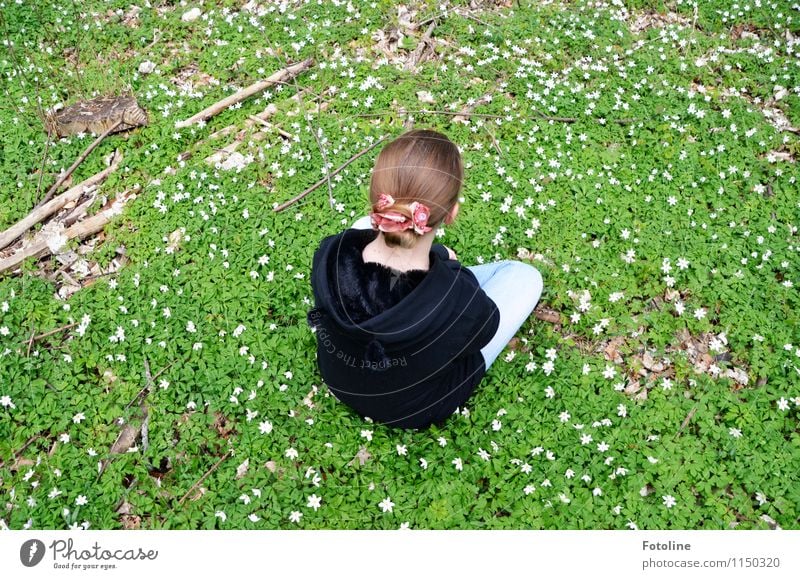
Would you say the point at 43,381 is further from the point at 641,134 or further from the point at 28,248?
the point at 641,134

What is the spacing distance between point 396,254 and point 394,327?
45 cm

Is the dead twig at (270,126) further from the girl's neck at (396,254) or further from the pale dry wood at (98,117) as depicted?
the girl's neck at (396,254)

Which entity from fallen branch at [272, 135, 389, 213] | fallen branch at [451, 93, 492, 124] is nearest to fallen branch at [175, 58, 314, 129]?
fallen branch at [272, 135, 389, 213]

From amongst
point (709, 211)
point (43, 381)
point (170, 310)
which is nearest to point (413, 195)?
point (170, 310)

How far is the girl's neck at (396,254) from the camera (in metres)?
3.33

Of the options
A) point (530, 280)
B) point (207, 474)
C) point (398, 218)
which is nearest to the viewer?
point (398, 218)

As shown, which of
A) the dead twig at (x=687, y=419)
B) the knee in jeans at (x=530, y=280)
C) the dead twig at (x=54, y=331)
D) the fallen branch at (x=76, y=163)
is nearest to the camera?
the dead twig at (x=687, y=419)

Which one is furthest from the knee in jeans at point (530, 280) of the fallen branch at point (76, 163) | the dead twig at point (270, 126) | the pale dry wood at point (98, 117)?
the fallen branch at point (76, 163)

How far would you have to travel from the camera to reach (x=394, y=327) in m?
3.20

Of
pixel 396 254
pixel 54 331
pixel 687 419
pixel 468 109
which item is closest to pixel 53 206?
pixel 54 331

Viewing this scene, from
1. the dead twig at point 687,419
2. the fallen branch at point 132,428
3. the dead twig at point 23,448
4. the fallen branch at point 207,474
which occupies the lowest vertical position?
the dead twig at point 687,419

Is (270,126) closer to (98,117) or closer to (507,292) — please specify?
(98,117)

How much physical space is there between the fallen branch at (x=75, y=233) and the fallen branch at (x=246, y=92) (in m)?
1.39

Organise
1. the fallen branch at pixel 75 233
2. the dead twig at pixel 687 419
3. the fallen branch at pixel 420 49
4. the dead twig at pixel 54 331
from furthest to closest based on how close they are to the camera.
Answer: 1. the fallen branch at pixel 420 49
2. the fallen branch at pixel 75 233
3. the dead twig at pixel 54 331
4. the dead twig at pixel 687 419
